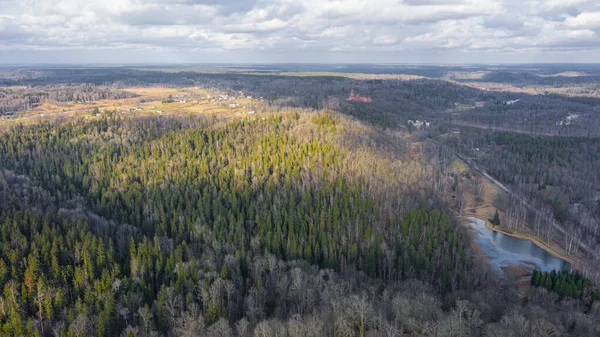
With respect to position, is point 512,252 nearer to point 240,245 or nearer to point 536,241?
point 536,241

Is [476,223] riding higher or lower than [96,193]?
lower

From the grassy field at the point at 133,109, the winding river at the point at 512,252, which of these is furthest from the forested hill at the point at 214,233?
the grassy field at the point at 133,109

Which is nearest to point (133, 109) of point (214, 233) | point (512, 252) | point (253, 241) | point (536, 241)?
point (214, 233)

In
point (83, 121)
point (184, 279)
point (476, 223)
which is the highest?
point (83, 121)

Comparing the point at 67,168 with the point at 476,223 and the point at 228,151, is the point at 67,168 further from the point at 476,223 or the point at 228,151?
the point at 476,223

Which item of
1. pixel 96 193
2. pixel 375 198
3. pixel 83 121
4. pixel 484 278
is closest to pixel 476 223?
pixel 375 198

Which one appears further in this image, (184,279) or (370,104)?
(370,104)
